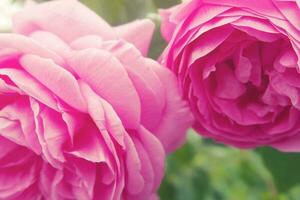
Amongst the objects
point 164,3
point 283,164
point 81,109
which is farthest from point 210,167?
point 81,109

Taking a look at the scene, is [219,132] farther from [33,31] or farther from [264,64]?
[33,31]

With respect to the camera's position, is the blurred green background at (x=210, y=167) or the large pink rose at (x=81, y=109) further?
the blurred green background at (x=210, y=167)

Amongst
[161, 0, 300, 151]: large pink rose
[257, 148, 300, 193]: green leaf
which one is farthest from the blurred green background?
Result: [161, 0, 300, 151]: large pink rose

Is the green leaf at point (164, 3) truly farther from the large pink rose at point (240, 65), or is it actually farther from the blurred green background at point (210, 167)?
the large pink rose at point (240, 65)

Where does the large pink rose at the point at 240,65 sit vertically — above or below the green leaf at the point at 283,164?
above

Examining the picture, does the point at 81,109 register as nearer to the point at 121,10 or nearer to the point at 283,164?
the point at 121,10

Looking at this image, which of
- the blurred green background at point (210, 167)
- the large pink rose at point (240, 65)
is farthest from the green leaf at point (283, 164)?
the large pink rose at point (240, 65)

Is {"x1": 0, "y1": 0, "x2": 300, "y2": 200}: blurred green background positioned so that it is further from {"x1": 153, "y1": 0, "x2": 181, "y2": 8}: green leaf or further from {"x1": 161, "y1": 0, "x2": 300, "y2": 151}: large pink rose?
{"x1": 161, "y1": 0, "x2": 300, "y2": 151}: large pink rose
